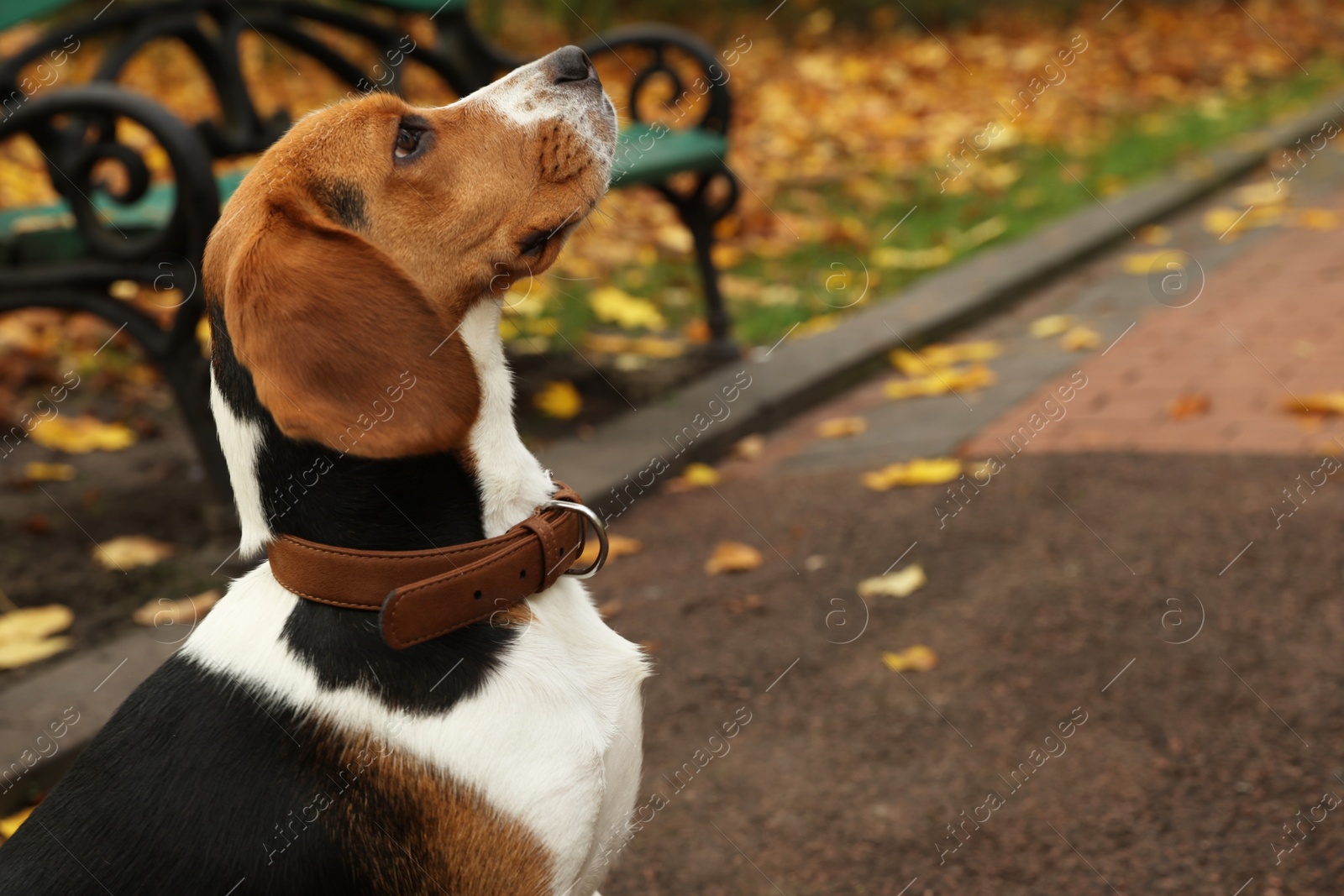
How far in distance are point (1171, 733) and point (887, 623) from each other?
984mm

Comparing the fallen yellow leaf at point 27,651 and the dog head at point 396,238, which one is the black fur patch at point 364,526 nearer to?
the dog head at point 396,238

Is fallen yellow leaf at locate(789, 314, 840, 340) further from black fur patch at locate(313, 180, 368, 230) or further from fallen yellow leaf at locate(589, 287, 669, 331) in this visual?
black fur patch at locate(313, 180, 368, 230)

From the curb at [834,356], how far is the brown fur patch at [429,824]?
2811mm

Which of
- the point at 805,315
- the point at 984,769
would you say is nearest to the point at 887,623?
the point at 984,769

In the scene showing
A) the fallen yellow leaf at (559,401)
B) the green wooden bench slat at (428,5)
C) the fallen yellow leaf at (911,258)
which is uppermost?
the green wooden bench slat at (428,5)

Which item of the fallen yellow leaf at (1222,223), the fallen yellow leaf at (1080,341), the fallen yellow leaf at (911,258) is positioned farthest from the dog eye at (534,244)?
the fallen yellow leaf at (1222,223)

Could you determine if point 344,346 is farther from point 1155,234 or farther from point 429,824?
point 1155,234

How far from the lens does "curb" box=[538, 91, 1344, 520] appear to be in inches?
207

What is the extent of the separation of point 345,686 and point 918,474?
327 centimetres

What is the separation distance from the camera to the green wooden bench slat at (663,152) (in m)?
5.41

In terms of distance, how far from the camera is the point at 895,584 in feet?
14.0

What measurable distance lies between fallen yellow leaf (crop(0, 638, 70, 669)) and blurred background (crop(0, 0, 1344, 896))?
0.06 ft

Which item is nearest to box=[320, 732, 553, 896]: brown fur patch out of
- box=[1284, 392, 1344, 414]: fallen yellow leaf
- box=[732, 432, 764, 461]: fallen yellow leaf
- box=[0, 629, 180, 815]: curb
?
box=[0, 629, 180, 815]: curb

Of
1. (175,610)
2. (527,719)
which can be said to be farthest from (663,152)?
(527,719)
